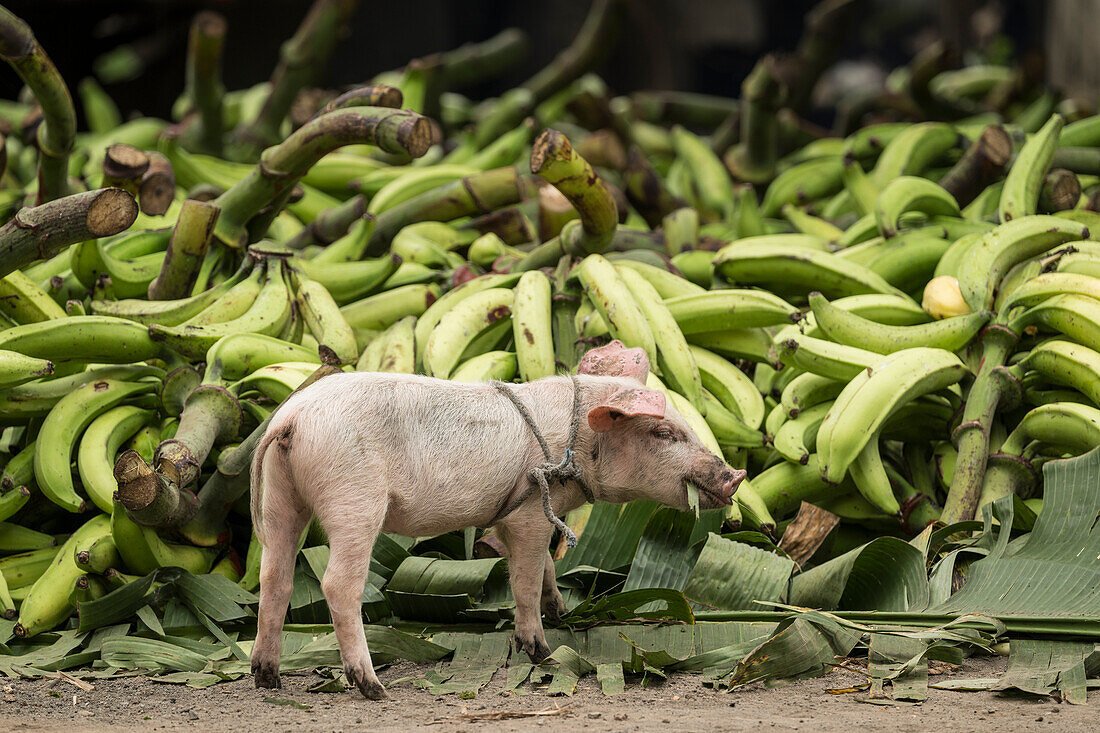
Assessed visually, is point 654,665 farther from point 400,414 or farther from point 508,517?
point 400,414

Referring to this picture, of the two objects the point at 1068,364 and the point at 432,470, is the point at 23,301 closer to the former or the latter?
the point at 432,470

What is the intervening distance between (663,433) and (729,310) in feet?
3.23

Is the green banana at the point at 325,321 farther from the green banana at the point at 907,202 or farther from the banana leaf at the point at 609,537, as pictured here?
the green banana at the point at 907,202

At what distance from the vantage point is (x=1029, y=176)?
387 centimetres

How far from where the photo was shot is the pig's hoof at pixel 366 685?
205cm

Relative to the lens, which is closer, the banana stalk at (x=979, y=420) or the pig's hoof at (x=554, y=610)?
the pig's hoof at (x=554, y=610)

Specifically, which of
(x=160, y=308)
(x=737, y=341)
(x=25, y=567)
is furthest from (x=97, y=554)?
(x=737, y=341)

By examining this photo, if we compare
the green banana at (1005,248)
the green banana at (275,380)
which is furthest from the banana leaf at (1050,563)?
the green banana at (275,380)

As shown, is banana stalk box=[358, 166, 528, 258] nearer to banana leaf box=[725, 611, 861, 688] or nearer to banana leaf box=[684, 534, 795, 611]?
banana leaf box=[684, 534, 795, 611]

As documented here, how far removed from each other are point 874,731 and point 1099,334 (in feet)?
5.22

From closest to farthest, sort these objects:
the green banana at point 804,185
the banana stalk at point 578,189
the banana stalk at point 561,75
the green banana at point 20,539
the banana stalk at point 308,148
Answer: the green banana at point 20,539 < the banana stalk at point 308,148 < the banana stalk at point 578,189 < the green banana at point 804,185 < the banana stalk at point 561,75

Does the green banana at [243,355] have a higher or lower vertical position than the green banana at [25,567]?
higher

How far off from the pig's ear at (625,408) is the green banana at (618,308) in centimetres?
74

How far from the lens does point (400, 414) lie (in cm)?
216
